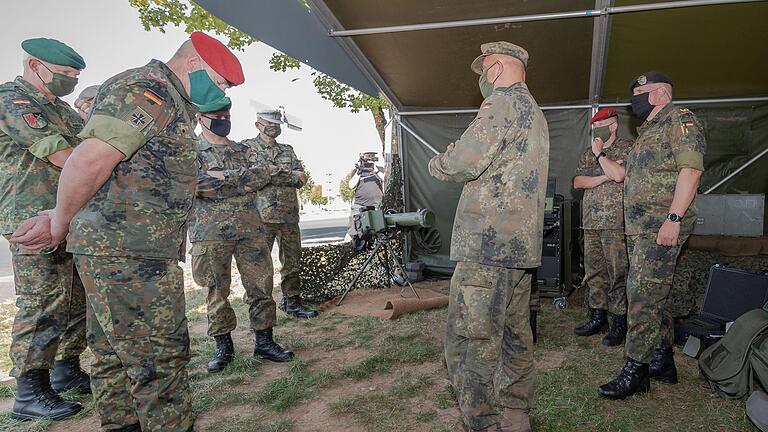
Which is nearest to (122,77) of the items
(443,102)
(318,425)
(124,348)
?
(124,348)

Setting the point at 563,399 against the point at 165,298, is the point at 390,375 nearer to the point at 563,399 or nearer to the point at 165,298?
the point at 563,399

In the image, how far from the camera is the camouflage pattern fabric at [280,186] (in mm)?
4441

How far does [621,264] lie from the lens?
3.81 metres

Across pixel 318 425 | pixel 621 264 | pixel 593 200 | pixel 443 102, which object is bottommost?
pixel 318 425

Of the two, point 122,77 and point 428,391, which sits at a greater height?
point 122,77

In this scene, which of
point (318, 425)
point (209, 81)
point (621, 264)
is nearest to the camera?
point (209, 81)

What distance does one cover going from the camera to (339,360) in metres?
3.58

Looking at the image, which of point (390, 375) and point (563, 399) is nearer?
point (563, 399)

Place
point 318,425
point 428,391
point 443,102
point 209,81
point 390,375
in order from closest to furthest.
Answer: point 209,81
point 318,425
point 428,391
point 390,375
point 443,102

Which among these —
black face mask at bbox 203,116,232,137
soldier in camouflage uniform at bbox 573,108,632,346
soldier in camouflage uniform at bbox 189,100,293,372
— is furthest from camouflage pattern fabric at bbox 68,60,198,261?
soldier in camouflage uniform at bbox 573,108,632,346

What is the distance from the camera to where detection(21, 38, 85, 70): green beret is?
2617 millimetres

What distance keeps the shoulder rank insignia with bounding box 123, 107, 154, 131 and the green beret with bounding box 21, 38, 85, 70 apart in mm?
1619

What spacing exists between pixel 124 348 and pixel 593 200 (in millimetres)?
3945

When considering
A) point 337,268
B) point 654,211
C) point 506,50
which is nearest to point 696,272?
point 654,211
